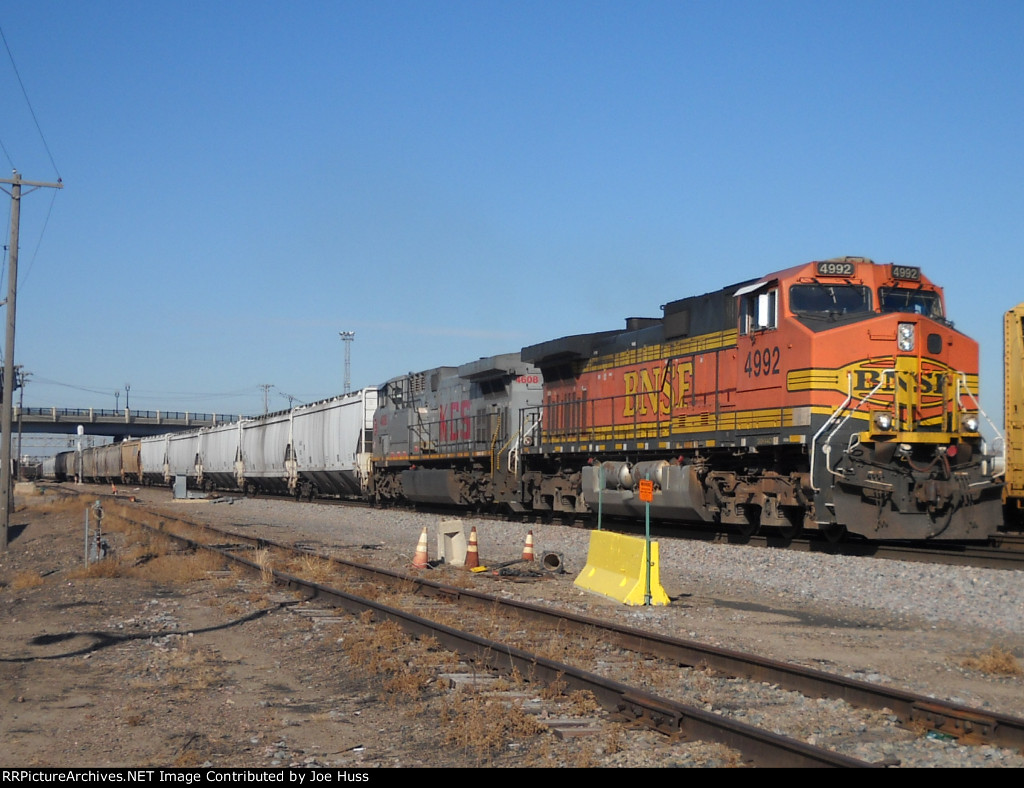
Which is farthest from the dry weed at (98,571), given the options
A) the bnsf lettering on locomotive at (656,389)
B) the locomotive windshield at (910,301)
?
the locomotive windshield at (910,301)

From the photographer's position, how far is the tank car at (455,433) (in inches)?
959

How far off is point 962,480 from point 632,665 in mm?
8134

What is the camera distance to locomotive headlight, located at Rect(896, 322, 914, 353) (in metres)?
14.3

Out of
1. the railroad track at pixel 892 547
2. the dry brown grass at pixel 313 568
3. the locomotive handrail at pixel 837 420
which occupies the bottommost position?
the dry brown grass at pixel 313 568

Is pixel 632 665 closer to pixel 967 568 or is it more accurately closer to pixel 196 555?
pixel 967 568

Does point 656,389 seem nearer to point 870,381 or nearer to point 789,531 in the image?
point 789,531

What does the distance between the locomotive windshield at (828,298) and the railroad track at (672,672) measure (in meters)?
6.89

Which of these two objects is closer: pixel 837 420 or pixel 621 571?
pixel 621 571

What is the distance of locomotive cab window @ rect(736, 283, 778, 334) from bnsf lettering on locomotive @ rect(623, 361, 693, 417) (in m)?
1.75

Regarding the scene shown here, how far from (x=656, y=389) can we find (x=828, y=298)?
14.8 feet

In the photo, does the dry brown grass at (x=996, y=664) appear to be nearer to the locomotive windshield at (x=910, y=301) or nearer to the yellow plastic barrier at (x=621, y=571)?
the yellow plastic barrier at (x=621, y=571)

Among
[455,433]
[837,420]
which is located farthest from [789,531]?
[455,433]

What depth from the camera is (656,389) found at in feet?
61.0
